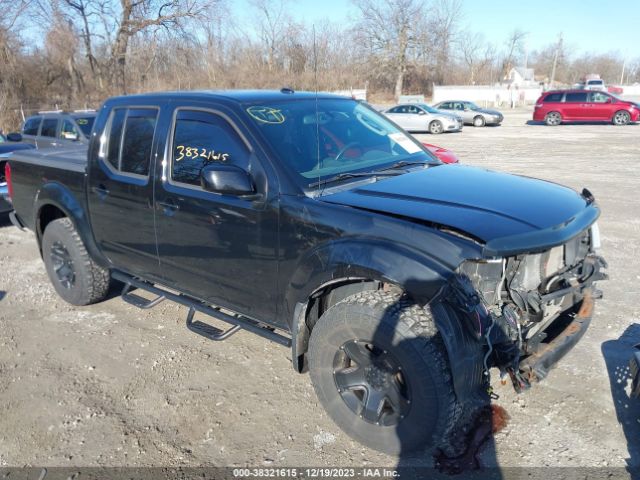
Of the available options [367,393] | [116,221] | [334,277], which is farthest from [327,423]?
[116,221]

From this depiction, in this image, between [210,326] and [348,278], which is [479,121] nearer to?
[210,326]

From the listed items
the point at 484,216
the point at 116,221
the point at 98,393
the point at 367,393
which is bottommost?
the point at 98,393

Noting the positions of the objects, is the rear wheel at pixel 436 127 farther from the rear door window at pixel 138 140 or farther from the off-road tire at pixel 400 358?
the off-road tire at pixel 400 358

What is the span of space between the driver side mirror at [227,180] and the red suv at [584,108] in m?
26.1

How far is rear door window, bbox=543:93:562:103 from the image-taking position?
83.7 feet

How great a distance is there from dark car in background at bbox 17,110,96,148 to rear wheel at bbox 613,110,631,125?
78.6 feet

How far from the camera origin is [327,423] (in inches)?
126

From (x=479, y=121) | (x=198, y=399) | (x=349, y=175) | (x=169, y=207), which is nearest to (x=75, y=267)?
(x=169, y=207)

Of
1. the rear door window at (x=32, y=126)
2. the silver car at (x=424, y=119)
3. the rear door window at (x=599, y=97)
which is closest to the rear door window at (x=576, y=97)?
the rear door window at (x=599, y=97)

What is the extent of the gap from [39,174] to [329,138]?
3.10 metres

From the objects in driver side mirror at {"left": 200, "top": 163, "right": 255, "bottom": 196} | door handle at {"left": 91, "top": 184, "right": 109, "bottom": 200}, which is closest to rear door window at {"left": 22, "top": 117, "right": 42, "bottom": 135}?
door handle at {"left": 91, "top": 184, "right": 109, "bottom": 200}

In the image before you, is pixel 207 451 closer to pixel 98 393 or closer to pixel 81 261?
pixel 98 393

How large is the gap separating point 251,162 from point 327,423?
5.58 ft

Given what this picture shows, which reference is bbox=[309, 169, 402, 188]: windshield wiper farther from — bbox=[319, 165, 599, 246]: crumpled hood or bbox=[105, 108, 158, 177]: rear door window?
bbox=[105, 108, 158, 177]: rear door window
